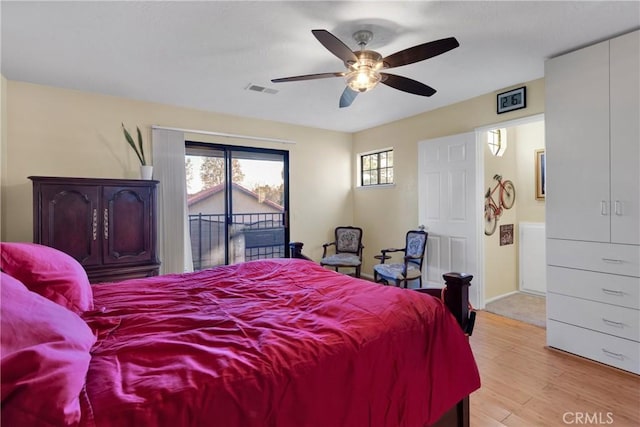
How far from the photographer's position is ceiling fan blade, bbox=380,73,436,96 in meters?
2.28

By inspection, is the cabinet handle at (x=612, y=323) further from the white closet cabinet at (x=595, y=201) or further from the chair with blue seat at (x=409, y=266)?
the chair with blue seat at (x=409, y=266)

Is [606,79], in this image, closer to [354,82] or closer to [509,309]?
[354,82]

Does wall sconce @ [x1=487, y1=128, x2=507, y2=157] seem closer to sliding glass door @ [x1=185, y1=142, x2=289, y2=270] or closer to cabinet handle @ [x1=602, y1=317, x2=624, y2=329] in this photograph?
cabinet handle @ [x1=602, y1=317, x2=624, y2=329]

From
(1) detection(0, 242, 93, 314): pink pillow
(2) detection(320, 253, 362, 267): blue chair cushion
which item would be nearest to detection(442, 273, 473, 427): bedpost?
(1) detection(0, 242, 93, 314): pink pillow

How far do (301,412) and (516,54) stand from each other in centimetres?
309

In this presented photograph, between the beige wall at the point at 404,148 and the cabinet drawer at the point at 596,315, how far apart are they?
6.14 feet

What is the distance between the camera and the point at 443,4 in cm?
195

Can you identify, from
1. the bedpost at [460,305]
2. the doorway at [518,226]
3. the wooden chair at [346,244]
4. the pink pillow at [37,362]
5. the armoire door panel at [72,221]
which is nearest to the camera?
the pink pillow at [37,362]

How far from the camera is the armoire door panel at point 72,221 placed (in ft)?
9.10

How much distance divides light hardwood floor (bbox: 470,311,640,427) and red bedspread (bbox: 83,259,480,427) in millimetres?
625

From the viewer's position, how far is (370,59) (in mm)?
2115

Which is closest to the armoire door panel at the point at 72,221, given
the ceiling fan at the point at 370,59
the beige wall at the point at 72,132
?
the beige wall at the point at 72,132

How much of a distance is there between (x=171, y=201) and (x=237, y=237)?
1034 millimetres

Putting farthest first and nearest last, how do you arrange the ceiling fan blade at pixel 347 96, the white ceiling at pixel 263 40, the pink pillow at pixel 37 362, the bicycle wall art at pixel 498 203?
the bicycle wall art at pixel 498 203 → the ceiling fan blade at pixel 347 96 → the white ceiling at pixel 263 40 → the pink pillow at pixel 37 362
